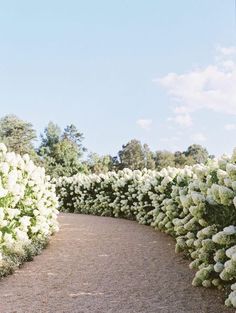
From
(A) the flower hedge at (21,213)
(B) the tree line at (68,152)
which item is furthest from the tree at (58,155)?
(A) the flower hedge at (21,213)

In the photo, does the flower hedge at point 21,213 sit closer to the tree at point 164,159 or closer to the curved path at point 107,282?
the curved path at point 107,282

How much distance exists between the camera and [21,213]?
947cm

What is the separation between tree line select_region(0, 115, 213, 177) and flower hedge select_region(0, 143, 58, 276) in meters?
21.9

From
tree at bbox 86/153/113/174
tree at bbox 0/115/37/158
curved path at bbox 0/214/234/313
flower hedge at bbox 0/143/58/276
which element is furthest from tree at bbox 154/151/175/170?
curved path at bbox 0/214/234/313

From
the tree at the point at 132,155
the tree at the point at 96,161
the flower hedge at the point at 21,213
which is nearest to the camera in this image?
the flower hedge at the point at 21,213

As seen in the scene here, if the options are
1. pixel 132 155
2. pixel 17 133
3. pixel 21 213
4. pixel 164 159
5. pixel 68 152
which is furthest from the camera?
pixel 164 159

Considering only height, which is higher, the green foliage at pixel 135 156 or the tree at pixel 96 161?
the green foliage at pixel 135 156

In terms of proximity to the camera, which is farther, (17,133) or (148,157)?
(148,157)

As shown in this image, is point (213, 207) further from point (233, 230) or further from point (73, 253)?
point (73, 253)

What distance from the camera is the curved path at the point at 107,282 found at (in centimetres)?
560

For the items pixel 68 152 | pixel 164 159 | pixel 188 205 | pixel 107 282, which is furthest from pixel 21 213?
pixel 164 159

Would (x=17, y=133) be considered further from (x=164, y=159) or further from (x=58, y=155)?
(x=164, y=159)

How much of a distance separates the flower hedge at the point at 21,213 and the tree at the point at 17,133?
31913mm

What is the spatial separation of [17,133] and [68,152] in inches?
449
